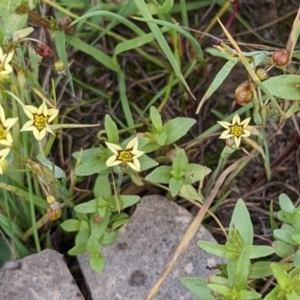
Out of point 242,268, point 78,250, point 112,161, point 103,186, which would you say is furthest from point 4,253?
point 242,268

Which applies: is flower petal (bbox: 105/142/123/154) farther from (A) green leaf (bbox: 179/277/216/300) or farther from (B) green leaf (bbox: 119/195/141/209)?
(A) green leaf (bbox: 179/277/216/300)

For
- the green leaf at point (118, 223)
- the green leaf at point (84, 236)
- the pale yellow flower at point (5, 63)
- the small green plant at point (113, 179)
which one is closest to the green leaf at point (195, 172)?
the small green plant at point (113, 179)

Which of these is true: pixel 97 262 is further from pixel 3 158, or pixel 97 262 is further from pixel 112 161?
pixel 3 158

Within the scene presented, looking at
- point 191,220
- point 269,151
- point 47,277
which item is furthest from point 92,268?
point 269,151

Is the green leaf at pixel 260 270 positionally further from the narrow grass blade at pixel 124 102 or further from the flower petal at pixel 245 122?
the narrow grass blade at pixel 124 102

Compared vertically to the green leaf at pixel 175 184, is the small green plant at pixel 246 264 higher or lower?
lower

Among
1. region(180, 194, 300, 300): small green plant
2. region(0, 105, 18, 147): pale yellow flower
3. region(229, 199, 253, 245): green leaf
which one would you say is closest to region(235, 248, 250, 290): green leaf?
region(180, 194, 300, 300): small green plant

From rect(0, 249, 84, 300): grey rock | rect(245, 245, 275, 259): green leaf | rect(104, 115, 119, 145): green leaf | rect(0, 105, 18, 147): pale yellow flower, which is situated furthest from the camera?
rect(0, 249, 84, 300): grey rock
